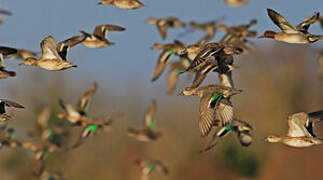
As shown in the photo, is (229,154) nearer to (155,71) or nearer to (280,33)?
(155,71)

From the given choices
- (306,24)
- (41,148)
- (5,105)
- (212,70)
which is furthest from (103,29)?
(41,148)

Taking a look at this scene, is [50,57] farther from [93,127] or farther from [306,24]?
[306,24]

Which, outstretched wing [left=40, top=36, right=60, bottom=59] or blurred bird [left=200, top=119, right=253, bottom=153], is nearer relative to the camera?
outstretched wing [left=40, top=36, right=60, bottom=59]

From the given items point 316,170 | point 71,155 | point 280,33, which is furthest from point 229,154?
point 280,33

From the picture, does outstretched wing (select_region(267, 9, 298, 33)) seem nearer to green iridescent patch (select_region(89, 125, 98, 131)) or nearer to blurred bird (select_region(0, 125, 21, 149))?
green iridescent patch (select_region(89, 125, 98, 131))

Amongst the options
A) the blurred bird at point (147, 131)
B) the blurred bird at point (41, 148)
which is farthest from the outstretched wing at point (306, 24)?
the blurred bird at point (41, 148)

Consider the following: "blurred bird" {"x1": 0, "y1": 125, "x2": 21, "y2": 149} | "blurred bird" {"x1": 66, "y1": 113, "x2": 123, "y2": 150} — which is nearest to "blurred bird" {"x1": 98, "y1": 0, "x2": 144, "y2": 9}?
"blurred bird" {"x1": 66, "y1": 113, "x2": 123, "y2": 150}

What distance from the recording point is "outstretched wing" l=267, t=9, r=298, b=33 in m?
7.30

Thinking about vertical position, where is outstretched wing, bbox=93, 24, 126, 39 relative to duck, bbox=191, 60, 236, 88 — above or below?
above

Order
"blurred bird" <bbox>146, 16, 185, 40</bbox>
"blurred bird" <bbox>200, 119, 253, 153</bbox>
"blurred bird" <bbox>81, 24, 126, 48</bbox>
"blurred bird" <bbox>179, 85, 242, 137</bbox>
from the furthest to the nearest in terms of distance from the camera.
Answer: "blurred bird" <bbox>146, 16, 185, 40</bbox>, "blurred bird" <bbox>81, 24, 126, 48</bbox>, "blurred bird" <bbox>200, 119, 253, 153</bbox>, "blurred bird" <bbox>179, 85, 242, 137</bbox>

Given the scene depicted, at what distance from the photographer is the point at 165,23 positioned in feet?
40.2

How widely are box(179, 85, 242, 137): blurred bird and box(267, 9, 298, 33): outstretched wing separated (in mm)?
1078

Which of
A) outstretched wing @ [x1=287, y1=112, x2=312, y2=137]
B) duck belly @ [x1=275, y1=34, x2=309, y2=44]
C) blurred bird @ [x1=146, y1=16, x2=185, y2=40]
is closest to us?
outstretched wing @ [x1=287, y1=112, x2=312, y2=137]

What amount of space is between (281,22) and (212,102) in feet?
4.72
